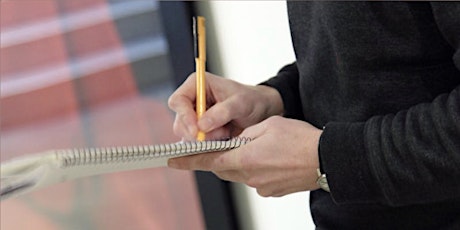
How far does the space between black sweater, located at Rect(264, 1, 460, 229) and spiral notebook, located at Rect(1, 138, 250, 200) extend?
13cm

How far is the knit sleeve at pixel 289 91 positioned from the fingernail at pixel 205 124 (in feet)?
0.39

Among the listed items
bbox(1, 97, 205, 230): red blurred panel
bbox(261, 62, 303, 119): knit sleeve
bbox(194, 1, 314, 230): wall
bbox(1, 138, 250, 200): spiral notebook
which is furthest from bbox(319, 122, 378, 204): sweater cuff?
bbox(1, 97, 205, 230): red blurred panel

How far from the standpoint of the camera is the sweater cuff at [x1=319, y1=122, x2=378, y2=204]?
1.90 feet

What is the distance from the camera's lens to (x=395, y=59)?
2.04 feet

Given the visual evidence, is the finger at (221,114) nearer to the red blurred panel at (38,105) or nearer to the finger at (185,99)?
the finger at (185,99)

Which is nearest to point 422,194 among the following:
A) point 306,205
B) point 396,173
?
point 396,173

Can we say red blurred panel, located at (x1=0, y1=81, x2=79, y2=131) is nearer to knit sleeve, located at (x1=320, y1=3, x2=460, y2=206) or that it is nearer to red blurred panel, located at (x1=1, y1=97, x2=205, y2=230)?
red blurred panel, located at (x1=1, y1=97, x2=205, y2=230)

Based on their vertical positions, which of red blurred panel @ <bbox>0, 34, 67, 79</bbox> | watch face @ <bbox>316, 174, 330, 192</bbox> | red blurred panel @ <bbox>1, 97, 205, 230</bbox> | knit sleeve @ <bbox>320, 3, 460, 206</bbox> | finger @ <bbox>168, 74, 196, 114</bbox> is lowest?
red blurred panel @ <bbox>1, 97, 205, 230</bbox>

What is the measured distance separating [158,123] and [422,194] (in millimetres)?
693

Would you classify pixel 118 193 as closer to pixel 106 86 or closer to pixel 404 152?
pixel 106 86

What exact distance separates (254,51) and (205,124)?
1.48 ft

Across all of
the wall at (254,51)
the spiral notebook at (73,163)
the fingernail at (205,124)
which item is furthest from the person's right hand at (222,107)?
the wall at (254,51)

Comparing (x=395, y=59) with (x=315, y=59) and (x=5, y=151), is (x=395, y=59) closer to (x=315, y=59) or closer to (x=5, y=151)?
(x=315, y=59)

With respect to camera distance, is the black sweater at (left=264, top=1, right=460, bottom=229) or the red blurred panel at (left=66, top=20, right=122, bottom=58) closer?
the black sweater at (left=264, top=1, right=460, bottom=229)
